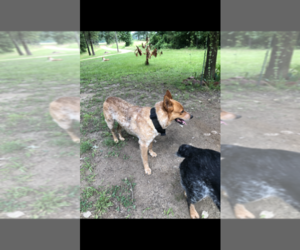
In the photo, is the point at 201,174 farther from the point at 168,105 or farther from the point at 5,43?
the point at 5,43

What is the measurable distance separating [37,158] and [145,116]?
170 cm

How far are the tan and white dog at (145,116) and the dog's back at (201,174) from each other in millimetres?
676

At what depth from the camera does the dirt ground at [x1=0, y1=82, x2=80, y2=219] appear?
4.20ft

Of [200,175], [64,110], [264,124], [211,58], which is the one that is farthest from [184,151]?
[211,58]

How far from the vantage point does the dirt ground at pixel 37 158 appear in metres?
1.28

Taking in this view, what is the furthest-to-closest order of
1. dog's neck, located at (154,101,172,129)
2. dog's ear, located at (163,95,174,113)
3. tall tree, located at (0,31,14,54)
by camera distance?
dog's neck, located at (154,101,172,129), dog's ear, located at (163,95,174,113), tall tree, located at (0,31,14,54)

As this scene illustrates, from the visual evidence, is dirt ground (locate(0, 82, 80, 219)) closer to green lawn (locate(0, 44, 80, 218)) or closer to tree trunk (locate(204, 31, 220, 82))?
green lawn (locate(0, 44, 80, 218))

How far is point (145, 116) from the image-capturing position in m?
2.59

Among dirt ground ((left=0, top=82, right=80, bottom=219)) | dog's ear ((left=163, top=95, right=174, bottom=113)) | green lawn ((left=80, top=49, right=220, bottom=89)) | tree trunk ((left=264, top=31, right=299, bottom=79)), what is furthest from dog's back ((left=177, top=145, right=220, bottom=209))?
green lawn ((left=80, top=49, right=220, bottom=89))

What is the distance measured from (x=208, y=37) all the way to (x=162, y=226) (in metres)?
6.97

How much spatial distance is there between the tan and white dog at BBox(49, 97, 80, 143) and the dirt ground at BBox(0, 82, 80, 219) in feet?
0.14

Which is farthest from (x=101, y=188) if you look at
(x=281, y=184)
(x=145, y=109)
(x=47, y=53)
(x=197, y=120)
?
(x=197, y=120)

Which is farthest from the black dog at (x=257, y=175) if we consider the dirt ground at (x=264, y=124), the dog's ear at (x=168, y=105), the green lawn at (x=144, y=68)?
the green lawn at (x=144, y=68)

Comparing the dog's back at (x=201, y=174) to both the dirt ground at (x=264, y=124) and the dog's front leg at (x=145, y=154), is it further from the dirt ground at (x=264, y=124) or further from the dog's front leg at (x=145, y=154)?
the dog's front leg at (x=145, y=154)
